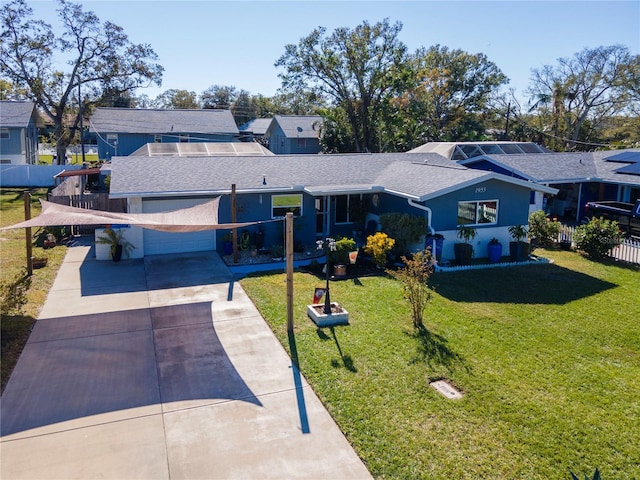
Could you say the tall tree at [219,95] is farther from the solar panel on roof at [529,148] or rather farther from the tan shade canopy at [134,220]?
the tan shade canopy at [134,220]

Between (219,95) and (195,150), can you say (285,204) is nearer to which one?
(195,150)

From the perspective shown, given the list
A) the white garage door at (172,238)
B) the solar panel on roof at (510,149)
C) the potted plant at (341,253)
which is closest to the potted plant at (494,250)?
the potted plant at (341,253)

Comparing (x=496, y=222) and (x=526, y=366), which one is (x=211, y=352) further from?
(x=496, y=222)

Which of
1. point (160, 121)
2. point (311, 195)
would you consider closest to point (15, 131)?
point (160, 121)

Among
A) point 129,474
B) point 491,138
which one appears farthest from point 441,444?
point 491,138

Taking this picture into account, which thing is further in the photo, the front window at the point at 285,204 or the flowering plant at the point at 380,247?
the front window at the point at 285,204

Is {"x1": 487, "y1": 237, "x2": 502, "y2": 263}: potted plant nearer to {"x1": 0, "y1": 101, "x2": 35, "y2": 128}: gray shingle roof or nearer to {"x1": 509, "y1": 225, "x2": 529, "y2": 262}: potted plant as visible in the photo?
{"x1": 509, "y1": 225, "x2": 529, "y2": 262}: potted plant
